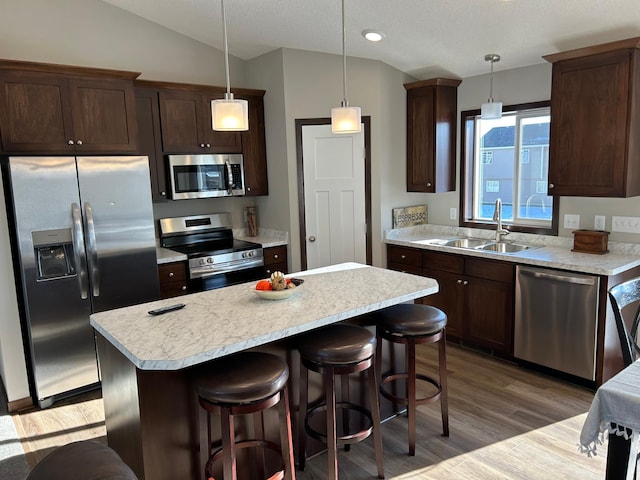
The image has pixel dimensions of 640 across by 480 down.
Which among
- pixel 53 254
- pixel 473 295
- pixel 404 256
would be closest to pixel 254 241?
pixel 404 256

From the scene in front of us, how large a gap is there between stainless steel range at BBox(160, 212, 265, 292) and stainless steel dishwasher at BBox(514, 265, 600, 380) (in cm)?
227

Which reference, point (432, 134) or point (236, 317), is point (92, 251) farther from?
point (432, 134)

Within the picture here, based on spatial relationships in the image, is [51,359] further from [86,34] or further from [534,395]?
[534,395]

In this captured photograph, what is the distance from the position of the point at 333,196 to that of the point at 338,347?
7.97 feet

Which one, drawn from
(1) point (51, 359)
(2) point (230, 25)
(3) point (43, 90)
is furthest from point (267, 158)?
(1) point (51, 359)

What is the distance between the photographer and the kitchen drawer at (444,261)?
4.02 metres

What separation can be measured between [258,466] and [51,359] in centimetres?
193

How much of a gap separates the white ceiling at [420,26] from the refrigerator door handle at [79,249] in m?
1.79

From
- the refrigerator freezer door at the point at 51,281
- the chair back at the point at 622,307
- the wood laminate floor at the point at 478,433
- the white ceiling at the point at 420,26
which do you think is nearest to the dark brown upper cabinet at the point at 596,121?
the white ceiling at the point at 420,26

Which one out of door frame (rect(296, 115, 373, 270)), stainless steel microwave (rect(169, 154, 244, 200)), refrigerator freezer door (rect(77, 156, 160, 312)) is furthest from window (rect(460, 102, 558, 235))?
refrigerator freezer door (rect(77, 156, 160, 312))

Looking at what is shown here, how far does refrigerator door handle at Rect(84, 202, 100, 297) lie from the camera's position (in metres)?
3.38

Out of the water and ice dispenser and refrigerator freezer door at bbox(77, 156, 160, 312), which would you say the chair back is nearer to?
refrigerator freezer door at bbox(77, 156, 160, 312)

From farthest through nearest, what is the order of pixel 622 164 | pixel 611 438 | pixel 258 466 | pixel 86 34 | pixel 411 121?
1. pixel 411 121
2. pixel 86 34
3. pixel 622 164
4. pixel 258 466
5. pixel 611 438

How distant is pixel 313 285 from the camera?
2.77 metres
